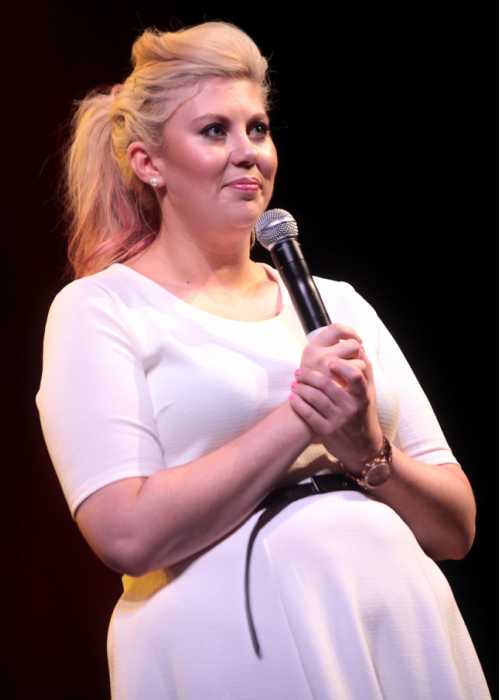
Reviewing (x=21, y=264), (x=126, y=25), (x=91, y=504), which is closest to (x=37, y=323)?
(x=21, y=264)

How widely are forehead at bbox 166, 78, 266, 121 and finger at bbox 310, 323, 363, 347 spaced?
0.45 meters

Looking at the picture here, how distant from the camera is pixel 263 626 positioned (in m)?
1.27

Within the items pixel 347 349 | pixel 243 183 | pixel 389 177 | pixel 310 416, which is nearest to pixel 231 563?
pixel 310 416

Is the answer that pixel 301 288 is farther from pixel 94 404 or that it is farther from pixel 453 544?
pixel 453 544

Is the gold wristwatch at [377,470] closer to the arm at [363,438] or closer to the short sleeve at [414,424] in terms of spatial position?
the arm at [363,438]

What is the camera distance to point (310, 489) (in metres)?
1.37

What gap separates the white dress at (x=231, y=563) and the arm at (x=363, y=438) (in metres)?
0.06

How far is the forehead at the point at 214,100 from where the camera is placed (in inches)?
59.4

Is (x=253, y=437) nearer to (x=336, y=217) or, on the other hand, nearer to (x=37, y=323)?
(x=37, y=323)

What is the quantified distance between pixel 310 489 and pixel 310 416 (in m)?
0.15

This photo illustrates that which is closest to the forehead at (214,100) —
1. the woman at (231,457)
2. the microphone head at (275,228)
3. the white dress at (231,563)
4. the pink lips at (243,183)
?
the woman at (231,457)

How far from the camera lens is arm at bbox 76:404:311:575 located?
1.26 metres

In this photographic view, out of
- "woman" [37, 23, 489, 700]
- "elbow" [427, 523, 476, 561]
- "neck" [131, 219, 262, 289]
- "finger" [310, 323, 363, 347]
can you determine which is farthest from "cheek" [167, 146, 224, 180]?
"elbow" [427, 523, 476, 561]

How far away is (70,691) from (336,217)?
1342mm
